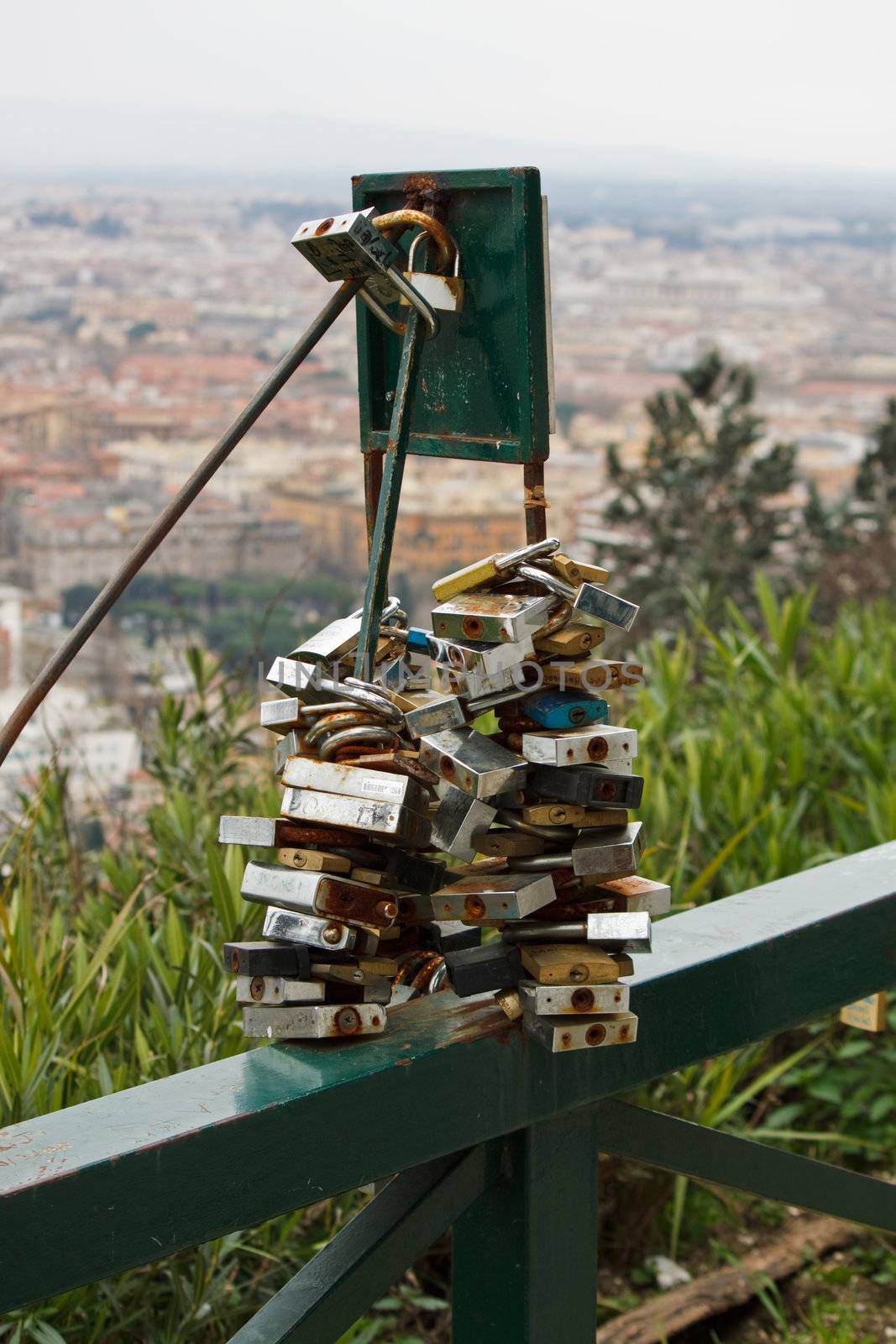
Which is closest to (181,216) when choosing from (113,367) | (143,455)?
(113,367)

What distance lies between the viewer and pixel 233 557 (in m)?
6.89

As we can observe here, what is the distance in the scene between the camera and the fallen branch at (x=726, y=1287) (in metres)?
2.18

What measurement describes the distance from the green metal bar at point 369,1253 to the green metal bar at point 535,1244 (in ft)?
0.13

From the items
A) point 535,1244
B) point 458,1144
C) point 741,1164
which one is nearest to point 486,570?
point 458,1144

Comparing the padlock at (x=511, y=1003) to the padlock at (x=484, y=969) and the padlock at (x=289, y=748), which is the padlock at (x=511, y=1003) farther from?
the padlock at (x=289, y=748)

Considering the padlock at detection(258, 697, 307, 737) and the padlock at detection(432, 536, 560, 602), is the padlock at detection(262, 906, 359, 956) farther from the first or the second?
the padlock at detection(432, 536, 560, 602)

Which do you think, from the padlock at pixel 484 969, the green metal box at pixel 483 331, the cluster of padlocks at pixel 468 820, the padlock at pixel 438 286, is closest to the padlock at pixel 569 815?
the cluster of padlocks at pixel 468 820

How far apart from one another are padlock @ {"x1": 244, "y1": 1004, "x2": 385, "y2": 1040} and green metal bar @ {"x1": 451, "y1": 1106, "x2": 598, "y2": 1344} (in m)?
0.23

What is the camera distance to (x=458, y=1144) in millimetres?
1146

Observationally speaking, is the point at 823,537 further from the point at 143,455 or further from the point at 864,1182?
the point at 864,1182

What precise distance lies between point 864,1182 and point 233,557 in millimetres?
5616

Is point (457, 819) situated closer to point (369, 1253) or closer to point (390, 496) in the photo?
point (390, 496)

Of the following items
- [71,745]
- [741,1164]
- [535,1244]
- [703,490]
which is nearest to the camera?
[535,1244]

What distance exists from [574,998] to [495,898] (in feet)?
0.32
